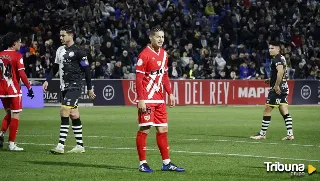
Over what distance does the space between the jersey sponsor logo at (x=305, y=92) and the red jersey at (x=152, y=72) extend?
82.7ft

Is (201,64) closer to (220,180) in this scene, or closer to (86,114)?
(86,114)

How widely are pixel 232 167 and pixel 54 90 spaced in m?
21.7

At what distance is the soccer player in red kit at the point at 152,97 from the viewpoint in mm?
11781

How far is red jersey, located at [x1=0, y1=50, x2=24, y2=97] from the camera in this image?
618 inches

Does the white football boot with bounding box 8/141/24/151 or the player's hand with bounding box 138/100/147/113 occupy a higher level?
the player's hand with bounding box 138/100/147/113

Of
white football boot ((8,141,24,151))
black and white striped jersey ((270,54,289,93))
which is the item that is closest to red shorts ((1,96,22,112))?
white football boot ((8,141,24,151))

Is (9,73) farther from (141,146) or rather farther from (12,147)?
(141,146)

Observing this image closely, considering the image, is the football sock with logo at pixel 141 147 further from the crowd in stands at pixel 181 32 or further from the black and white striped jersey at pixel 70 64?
the crowd in stands at pixel 181 32

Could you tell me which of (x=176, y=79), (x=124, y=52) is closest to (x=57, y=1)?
(x=124, y=52)

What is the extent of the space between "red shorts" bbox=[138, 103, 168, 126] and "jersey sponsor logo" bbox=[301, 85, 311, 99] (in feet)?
83.0

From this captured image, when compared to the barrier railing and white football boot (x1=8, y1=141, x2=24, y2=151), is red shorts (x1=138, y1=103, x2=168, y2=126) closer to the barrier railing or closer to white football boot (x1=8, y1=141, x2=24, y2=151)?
white football boot (x1=8, y1=141, x2=24, y2=151)

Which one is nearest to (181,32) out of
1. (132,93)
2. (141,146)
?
(132,93)

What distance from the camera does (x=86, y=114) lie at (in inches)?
1113

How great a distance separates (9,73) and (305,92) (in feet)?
76.2
